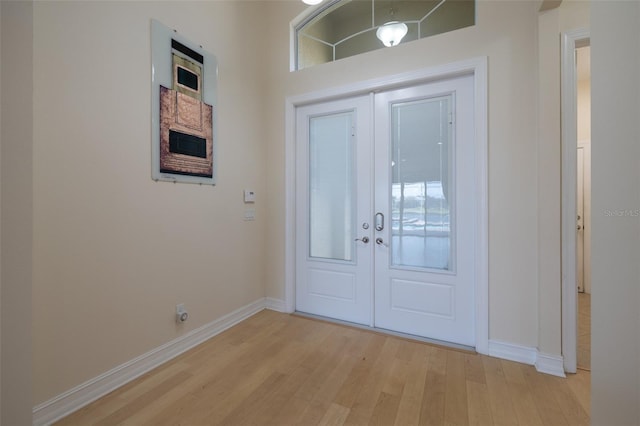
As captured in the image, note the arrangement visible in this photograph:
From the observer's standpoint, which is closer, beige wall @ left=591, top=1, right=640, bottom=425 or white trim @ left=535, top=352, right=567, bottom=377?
beige wall @ left=591, top=1, right=640, bottom=425

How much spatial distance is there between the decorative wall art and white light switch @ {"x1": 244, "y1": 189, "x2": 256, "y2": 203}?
0.42 m

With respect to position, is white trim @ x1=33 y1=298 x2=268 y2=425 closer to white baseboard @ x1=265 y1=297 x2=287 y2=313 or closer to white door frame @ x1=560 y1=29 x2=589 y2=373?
white baseboard @ x1=265 y1=297 x2=287 y2=313

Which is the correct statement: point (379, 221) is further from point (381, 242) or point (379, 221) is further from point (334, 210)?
point (334, 210)

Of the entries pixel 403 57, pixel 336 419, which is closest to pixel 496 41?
pixel 403 57

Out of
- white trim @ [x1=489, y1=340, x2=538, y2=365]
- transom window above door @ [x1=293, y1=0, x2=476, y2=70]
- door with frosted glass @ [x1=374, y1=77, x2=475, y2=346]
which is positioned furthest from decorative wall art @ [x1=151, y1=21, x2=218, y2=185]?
white trim @ [x1=489, y1=340, x2=538, y2=365]

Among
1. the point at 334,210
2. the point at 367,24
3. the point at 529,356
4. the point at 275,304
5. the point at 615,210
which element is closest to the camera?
the point at 615,210

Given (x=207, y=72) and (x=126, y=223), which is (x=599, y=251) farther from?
(x=207, y=72)

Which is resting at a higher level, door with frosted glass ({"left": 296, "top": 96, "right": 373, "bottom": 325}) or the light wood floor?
door with frosted glass ({"left": 296, "top": 96, "right": 373, "bottom": 325})

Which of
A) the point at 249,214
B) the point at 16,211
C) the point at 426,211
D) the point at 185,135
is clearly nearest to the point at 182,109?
the point at 185,135

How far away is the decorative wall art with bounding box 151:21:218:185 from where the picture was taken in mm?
2051

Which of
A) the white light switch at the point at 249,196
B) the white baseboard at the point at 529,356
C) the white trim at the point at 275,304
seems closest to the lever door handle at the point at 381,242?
the white baseboard at the point at 529,356

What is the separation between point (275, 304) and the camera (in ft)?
10.2

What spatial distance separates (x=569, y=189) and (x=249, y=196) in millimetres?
2628

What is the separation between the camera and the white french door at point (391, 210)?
92.4 inches
